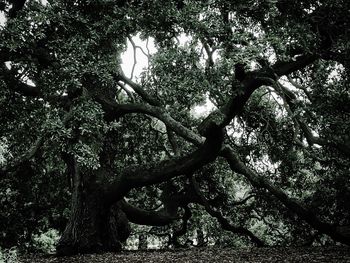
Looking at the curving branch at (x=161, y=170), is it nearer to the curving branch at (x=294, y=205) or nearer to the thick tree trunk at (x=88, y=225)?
the thick tree trunk at (x=88, y=225)

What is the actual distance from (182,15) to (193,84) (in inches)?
54.1

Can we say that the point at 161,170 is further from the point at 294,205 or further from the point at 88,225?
the point at 294,205

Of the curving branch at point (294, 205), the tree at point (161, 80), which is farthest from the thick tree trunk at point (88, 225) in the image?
the curving branch at point (294, 205)

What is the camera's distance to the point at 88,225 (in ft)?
40.5

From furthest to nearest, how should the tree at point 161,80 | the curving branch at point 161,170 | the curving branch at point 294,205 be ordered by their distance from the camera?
the curving branch at point 294,205, the curving branch at point 161,170, the tree at point 161,80

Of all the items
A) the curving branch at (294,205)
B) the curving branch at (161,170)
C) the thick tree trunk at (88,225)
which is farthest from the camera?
the thick tree trunk at (88,225)

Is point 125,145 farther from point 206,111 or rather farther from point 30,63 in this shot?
point 30,63

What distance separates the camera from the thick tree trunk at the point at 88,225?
12043 millimetres

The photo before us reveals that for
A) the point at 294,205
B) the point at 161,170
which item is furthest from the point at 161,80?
the point at 294,205

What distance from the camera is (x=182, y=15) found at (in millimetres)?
7434

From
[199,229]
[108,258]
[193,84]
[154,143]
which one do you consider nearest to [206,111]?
[154,143]

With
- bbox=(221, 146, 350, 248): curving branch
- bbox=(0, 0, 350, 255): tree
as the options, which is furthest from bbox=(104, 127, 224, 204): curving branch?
bbox=(221, 146, 350, 248): curving branch

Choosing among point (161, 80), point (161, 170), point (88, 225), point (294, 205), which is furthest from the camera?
point (88, 225)

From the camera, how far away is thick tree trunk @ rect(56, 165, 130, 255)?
1204 cm
